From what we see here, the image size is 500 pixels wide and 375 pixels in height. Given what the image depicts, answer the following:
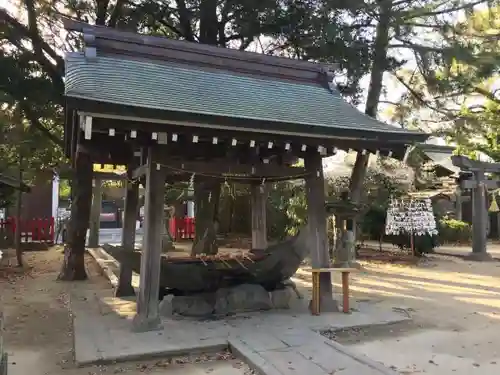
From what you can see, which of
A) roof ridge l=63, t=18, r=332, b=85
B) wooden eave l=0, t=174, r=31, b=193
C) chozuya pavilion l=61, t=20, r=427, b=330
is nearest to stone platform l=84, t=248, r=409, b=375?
chozuya pavilion l=61, t=20, r=427, b=330

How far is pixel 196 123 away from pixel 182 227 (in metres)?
16.2

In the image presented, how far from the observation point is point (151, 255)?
19.9 feet

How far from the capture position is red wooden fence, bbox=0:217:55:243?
1658 centimetres

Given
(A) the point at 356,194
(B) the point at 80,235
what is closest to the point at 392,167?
(A) the point at 356,194

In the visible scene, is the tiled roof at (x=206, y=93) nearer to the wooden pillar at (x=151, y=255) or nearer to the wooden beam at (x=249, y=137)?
the wooden beam at (x=249, y=137)

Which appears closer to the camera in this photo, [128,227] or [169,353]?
[169,353]

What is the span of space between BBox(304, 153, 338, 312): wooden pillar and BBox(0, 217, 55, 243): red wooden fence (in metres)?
13.3

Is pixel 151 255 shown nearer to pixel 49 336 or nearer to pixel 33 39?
pixel 49 336

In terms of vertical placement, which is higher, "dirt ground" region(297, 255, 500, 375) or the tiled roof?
the tiled roof

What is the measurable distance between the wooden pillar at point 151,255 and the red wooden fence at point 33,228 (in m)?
12.5

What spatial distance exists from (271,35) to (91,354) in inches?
344

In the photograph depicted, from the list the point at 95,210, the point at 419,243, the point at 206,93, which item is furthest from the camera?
the point at 95,210

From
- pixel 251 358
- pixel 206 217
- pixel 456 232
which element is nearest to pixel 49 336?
pixel 251 358

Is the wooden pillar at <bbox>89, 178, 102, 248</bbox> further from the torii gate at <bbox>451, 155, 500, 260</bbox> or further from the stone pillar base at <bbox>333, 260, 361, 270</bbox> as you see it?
the torii gate at <bbox>451, 155, 500, 260</bbox>
